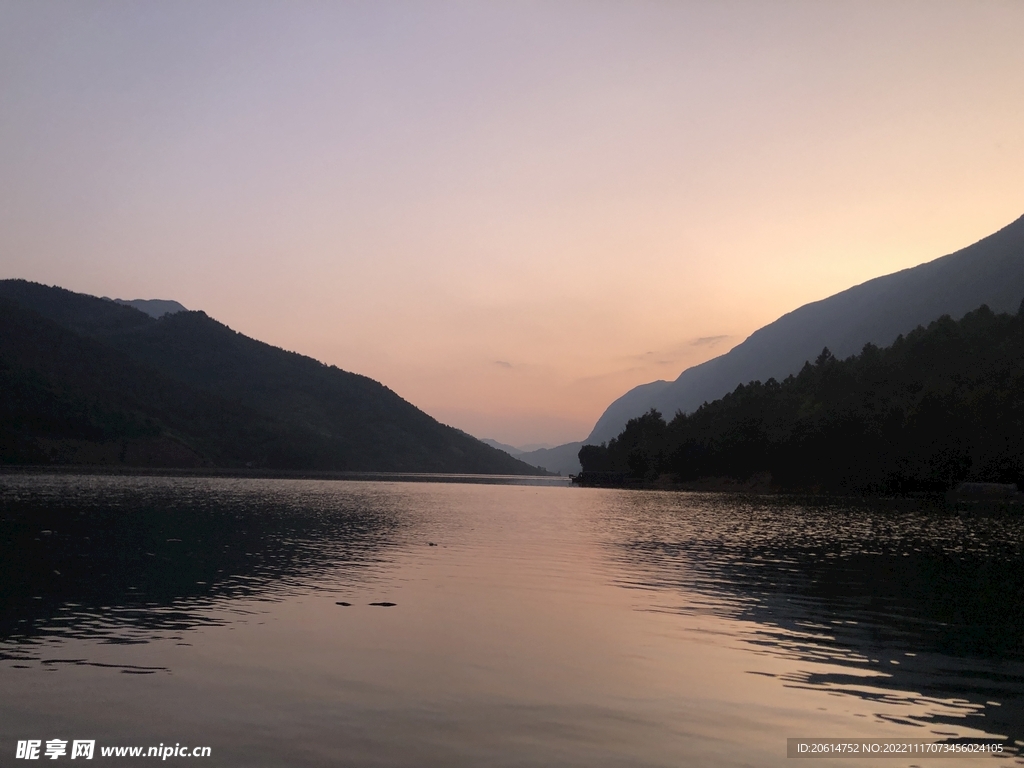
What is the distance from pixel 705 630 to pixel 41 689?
21.8m

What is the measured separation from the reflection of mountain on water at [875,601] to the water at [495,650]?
0.18m

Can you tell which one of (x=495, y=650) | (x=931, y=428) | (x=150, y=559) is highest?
(x=931, y=428)

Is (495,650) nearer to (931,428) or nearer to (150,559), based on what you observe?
(150,559)

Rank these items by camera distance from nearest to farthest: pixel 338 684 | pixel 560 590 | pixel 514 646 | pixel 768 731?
1. pixel 768 731
2. pixel 338 684
3. pixel 514 646
4. pixel 560 590

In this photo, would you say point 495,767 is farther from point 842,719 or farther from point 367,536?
point 367,536

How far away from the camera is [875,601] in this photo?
35438 millimetres

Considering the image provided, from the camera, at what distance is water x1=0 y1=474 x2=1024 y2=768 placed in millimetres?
16938

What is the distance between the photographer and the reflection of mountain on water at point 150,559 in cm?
2798

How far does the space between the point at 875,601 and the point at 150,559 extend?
38982mm

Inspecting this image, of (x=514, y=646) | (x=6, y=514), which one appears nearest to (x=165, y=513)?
(x=6, y=514)

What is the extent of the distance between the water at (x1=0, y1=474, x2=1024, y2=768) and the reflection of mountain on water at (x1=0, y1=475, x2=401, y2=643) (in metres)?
0.26

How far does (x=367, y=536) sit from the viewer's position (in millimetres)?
62844

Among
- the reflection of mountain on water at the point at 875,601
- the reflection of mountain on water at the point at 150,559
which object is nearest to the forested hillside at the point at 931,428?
the reflection of mountain on water at the point at 875,601

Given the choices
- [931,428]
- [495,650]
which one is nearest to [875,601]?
[495,650]
